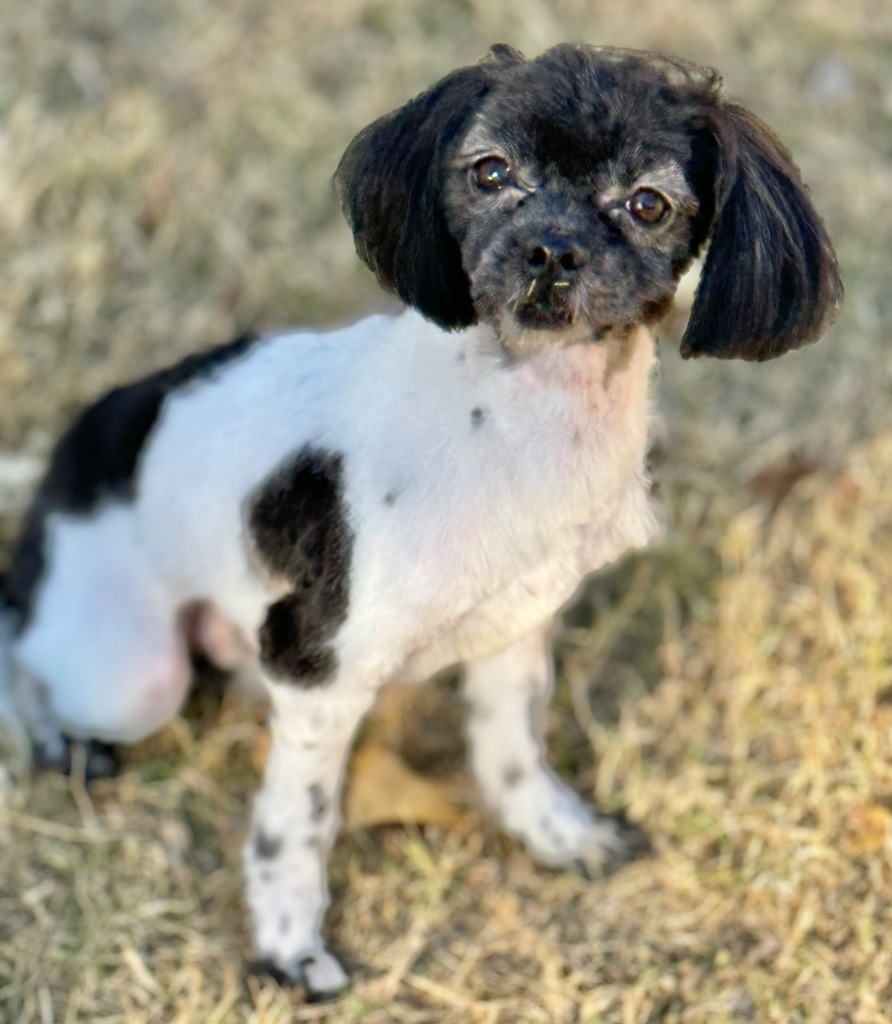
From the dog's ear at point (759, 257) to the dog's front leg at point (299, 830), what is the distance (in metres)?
1.14

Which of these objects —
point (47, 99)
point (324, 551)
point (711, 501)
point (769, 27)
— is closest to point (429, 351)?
point (324, 551)

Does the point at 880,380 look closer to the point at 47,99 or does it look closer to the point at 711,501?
the point at 711,501

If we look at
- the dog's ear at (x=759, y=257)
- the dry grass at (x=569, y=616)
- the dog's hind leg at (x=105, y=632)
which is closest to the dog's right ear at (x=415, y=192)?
the dog's ear at (x=759, y=257)

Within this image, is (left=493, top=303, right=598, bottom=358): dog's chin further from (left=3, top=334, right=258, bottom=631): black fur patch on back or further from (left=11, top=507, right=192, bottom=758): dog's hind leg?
(left=11, top=507, right=192, bottom=758): dog's hind leg

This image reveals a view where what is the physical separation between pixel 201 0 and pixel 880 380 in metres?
3.01

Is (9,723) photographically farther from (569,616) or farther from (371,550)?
(569,616)

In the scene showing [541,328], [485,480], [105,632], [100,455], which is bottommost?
[105,632]

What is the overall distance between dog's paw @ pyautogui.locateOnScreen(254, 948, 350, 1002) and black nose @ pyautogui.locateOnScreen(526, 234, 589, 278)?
1866mm

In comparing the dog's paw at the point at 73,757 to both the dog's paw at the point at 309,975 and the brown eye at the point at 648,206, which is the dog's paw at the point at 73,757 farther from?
the brown eye at the point at 648,206

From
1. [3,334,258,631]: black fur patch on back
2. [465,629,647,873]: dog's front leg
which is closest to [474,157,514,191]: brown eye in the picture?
[3,334,258,631]: black fur patch on back

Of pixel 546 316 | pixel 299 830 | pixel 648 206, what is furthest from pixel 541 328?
pixel 299 830

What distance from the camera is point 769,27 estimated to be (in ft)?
20.0

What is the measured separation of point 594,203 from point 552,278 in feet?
0.52

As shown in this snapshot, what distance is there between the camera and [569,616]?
462 cm
